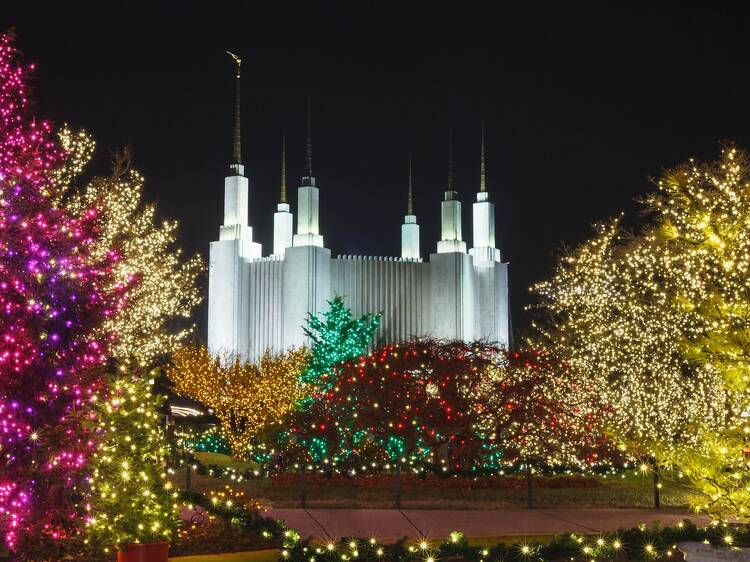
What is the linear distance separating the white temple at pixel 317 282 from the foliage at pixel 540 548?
3658 cm

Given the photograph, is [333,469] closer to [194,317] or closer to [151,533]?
[151,533]

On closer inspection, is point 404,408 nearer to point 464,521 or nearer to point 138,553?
point 464,521

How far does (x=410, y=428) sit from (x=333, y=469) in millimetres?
1902

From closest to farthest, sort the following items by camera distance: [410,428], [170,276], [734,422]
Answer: [734,422] → [410,428] → [170,276]

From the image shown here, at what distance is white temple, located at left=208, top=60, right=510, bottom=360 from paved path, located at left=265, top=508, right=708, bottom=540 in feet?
106

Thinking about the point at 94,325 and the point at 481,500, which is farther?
the point at 481,500

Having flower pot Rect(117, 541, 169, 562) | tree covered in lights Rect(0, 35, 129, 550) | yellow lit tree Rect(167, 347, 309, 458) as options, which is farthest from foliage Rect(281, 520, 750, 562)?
yellow lit tree Rect(167, 347, 309, 458)

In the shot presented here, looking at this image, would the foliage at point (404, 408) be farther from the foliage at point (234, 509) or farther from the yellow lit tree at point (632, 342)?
the foliage at point (234, 509)

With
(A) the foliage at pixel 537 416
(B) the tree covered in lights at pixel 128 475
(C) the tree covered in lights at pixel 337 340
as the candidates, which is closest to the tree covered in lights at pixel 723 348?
(B) the tree covered in lights at pixel 128 475

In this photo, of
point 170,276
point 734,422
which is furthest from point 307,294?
point 734,422

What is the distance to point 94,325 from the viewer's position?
1086 centimetres

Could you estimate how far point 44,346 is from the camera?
10531 millimetres

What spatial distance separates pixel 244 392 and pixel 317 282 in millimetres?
17382

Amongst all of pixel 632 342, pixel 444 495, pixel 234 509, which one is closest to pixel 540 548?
pixel 234 509
